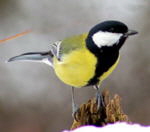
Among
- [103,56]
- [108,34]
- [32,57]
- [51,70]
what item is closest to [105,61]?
[103,56]

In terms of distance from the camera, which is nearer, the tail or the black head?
the black head

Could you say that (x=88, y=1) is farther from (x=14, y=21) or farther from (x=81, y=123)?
(x=81, y=123)

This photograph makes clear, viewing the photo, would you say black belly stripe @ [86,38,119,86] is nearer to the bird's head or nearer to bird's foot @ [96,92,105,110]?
the bird's head

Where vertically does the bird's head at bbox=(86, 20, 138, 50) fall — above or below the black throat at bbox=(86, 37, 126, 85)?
above

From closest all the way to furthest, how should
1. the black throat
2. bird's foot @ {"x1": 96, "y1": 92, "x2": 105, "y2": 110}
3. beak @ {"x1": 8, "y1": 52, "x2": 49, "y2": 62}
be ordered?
bird's foot @ {"x1": 96, "y1": 92, "x2": 105, "y2": 110} < the black throat < beak @ {"x1": 8, "y1": 52, "x2": 49, "y2": 62}

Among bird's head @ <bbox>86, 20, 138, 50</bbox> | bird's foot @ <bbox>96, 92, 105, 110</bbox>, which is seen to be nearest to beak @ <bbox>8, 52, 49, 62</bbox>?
bird's head @ <bbox>86, 20, 138, 50</bbox>

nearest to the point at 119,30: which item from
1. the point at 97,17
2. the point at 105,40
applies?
the point at 105,40

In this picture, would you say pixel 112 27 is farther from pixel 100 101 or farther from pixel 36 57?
pixel 36 57
